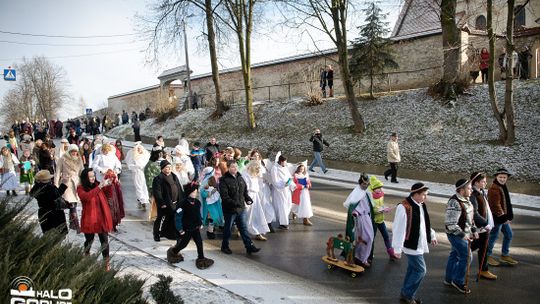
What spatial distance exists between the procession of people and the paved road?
22cm

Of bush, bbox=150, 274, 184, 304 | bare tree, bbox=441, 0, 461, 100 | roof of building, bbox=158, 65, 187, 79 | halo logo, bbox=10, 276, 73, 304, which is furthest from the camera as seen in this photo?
roof of building, bbox=158, 65, 187, 79

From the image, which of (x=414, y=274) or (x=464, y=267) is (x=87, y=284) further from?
(x=464, y=267)

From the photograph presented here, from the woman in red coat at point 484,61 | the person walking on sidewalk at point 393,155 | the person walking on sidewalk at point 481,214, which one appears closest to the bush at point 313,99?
the woman in red coat at point 484,61

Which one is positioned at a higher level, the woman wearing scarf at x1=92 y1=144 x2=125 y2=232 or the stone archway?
the stone archway

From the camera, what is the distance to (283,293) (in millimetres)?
6223

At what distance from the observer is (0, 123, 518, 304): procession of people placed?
6.07m

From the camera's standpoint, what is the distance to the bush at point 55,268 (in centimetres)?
294

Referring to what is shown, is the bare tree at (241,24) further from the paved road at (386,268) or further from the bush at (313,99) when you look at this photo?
the paved road at (386,268)

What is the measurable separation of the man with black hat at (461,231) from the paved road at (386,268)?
256 mm

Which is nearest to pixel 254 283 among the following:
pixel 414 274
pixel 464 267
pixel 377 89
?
pixel 414 274

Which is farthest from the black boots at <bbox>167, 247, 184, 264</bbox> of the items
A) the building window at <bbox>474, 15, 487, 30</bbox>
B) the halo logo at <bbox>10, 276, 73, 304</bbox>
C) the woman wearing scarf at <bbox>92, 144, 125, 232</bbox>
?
the building window at <bbox>474, 15, 487, 30</bbox>

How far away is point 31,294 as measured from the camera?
2.76 meters

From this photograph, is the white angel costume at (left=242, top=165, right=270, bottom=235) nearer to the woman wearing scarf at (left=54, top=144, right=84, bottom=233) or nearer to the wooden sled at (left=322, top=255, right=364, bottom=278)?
the wooden sled at (left=322, top=255, right=364, bottom=278)

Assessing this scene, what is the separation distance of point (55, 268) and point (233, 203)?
187 inches
